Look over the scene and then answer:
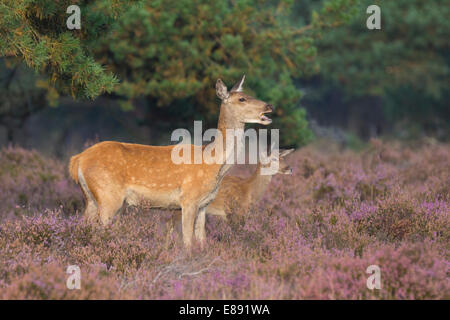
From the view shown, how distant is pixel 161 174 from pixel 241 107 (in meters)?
1.33

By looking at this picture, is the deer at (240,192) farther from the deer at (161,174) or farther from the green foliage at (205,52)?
the green foliage at (205,52)

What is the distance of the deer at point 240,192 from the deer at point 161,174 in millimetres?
847

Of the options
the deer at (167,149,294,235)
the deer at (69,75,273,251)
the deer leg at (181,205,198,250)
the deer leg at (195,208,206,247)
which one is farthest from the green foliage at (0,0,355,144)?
the deer leg at (181,205,198,250)

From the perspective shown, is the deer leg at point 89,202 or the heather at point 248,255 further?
the deer leg at point 89,202

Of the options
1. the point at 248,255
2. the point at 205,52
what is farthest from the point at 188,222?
the point at 205,52

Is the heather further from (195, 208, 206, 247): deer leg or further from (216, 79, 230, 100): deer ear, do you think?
(216, 79, 230, 100): deer ear

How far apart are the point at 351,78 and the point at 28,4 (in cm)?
2353

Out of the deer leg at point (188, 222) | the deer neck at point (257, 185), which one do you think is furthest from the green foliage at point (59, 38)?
the deer neck at point (257, 185)

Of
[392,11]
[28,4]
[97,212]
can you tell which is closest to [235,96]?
[97,212]

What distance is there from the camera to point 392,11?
25.9 m

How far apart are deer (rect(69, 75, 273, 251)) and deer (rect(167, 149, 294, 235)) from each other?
85 cm

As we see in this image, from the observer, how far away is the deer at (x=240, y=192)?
8430mm

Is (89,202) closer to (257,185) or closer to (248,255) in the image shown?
(248,255)

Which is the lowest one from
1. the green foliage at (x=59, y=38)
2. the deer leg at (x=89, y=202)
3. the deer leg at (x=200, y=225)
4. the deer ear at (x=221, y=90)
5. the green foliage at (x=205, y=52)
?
the deer leg at (x=200, y=225)
